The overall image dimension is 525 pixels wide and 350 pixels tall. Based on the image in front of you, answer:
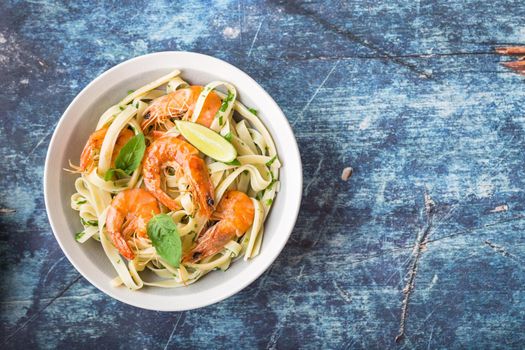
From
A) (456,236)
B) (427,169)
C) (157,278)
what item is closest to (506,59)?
(427,169)

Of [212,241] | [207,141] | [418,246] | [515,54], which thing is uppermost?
[207,141]

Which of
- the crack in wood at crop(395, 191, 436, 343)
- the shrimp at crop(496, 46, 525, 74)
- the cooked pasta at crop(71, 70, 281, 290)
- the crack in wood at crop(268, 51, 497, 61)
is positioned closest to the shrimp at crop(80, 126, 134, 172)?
the cooked pasta at crop(71, 70, 281, 290)

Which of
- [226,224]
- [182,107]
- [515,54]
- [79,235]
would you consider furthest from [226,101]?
[515,54]

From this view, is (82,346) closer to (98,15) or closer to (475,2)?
(98,15)

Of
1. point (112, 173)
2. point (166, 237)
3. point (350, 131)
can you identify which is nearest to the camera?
point (166, 237)

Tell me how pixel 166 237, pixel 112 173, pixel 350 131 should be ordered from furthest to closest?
1. pixel 350 131
2. pixel 112 173
3. pixel 166 237

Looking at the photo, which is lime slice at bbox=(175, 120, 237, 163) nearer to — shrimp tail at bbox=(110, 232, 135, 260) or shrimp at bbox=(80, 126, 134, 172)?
shrimp at bbox=(80, 126, 134, 172)

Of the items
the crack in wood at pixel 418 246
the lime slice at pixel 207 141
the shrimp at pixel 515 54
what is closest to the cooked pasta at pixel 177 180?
the lime slice at pixel 207 141

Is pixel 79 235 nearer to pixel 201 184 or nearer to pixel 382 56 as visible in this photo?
pixel 201 184
